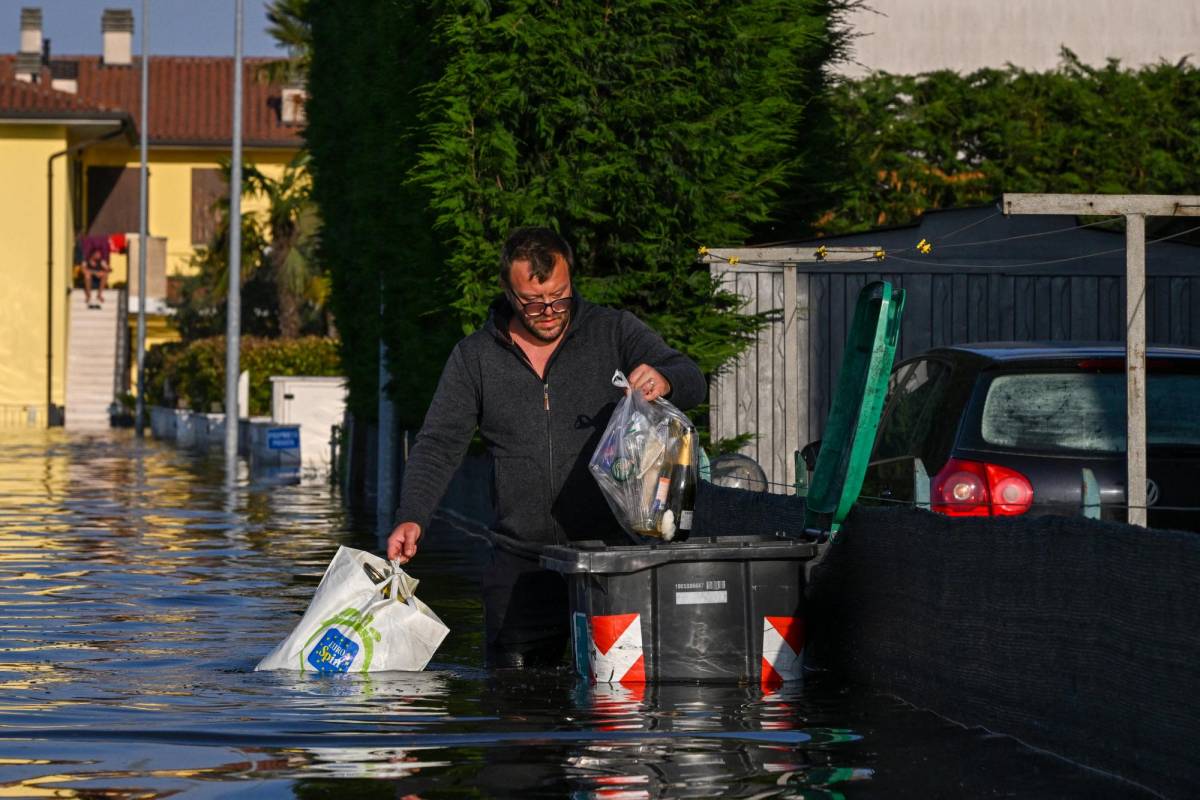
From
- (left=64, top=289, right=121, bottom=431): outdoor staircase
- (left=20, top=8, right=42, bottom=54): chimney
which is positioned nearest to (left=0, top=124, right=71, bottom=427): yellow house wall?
(left=64, top=289, right=121, bottom=431): outdoor staircase

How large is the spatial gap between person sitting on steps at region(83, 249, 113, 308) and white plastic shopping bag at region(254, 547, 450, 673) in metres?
57.7

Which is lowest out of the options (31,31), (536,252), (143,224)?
(536,252)

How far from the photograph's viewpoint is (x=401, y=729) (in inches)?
298

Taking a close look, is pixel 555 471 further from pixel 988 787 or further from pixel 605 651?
pixel 988 787

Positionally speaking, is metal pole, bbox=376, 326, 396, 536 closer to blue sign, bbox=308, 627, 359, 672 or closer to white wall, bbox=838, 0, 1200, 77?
white wall, bbox=838, 0, 1200, 77

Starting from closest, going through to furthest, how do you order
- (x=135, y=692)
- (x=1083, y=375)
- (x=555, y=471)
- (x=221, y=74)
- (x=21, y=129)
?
(x=555, y=471) < (x=135, y=692) < (x=1083, y=375) < (x=21, y=129) < (x=221, y=74)

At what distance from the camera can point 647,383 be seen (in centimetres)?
771

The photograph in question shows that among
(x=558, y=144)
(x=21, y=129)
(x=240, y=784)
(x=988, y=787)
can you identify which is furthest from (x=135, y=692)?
(x=21, y=129)

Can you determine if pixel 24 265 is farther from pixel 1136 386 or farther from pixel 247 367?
pixel 1136 386

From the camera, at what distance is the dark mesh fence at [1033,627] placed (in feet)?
20.0

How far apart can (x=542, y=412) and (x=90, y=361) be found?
57079 mm

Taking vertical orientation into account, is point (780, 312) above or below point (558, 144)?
below

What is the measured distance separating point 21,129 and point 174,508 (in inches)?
1604

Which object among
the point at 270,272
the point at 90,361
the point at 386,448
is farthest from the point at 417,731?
the point at 90,361
